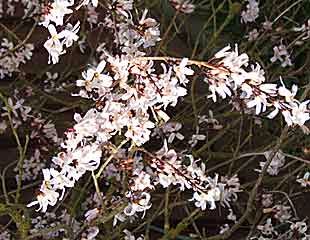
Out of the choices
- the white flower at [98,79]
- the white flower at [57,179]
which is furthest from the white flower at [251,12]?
the white flower at [57,179]

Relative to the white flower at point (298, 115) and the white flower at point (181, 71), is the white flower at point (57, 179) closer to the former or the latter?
the white flower at point (181, 71)

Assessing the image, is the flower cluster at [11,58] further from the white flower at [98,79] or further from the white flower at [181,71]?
the white flower at [181,71]

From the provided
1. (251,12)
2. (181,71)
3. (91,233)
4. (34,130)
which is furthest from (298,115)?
(251,12)

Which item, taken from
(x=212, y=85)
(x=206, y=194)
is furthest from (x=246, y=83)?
(x=206, y=194)

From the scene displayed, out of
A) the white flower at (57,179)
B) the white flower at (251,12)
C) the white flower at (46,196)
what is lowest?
the white flower at (251,12)

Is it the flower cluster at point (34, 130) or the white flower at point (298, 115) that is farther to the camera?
the flower cluster at point (34, 130)

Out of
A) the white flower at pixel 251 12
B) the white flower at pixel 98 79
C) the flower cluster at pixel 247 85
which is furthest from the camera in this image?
the white flower at pixel 251 12

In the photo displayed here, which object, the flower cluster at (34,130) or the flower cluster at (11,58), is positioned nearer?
the flower cluster at (34,130)

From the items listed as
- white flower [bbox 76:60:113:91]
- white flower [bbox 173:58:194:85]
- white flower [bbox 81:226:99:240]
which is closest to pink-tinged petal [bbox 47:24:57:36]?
white flower [bbox 76:60:113:91]

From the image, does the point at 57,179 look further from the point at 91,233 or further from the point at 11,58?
the point at 11,58

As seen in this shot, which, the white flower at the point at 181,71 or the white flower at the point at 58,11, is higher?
the white flower at the point at 58,11

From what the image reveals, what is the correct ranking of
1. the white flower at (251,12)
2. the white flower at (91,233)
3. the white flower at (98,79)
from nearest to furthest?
the white flower at (98,79), the white flower at (91,233), the white flower at (251,12)
